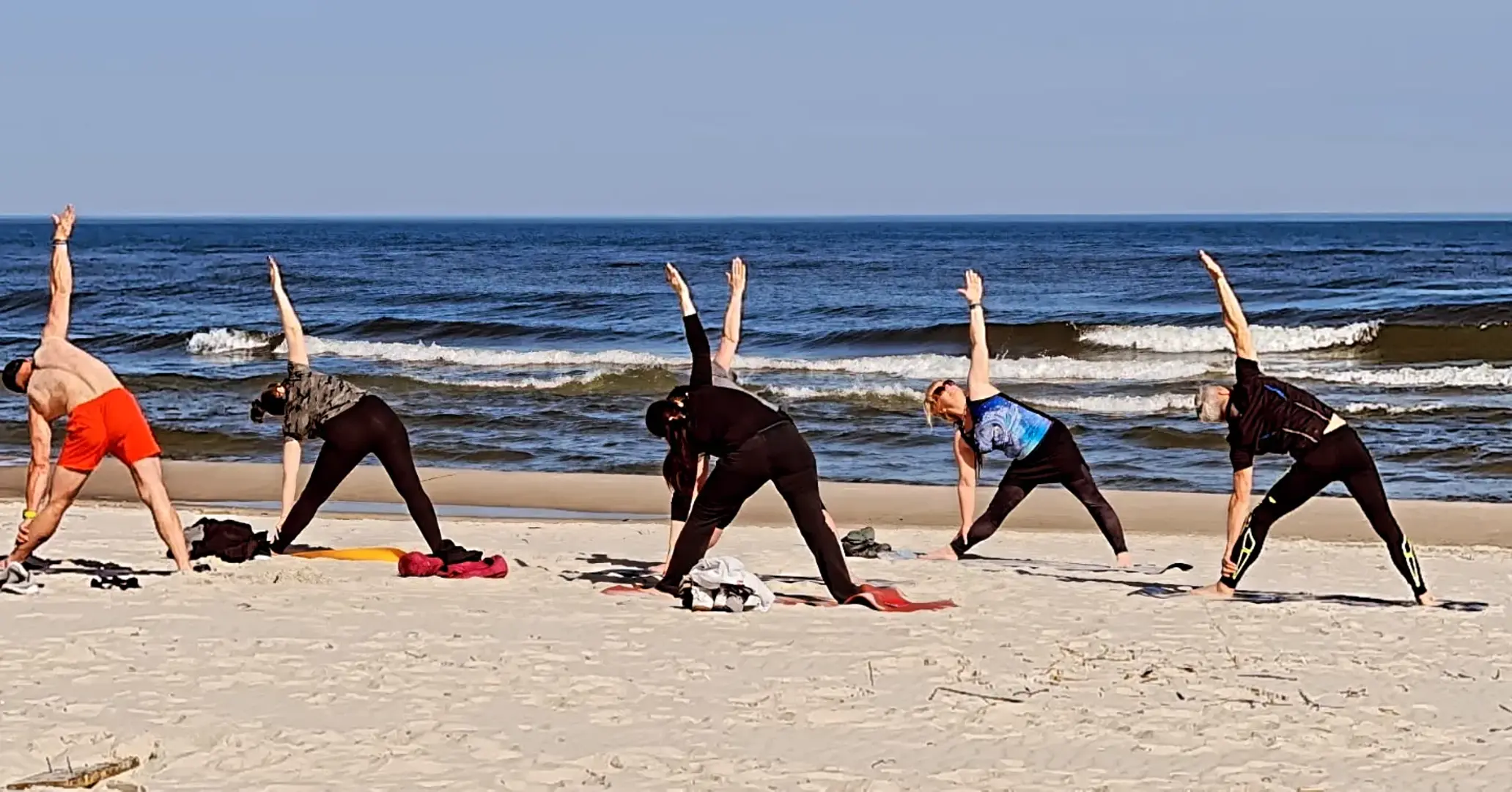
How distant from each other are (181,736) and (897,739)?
8.02 feet

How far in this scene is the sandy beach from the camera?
5.82m

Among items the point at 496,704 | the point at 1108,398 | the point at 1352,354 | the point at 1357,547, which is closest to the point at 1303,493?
the point at 1357,547

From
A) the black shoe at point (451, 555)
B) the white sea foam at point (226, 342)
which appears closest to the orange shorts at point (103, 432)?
the black shoe at point (451, 555)

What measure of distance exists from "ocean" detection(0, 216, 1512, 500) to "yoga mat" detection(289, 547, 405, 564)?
6.38 meters

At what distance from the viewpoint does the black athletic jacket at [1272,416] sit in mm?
8500

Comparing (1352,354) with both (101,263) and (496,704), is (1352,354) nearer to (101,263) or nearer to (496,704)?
(496,704)

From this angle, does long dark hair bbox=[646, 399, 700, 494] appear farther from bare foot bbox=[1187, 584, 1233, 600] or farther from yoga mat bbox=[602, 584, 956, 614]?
bare foot bbox=[1187, 584, 1233, 600]

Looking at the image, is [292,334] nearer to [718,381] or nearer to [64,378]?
[64,378]

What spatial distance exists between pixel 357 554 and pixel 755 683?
13.2 feet

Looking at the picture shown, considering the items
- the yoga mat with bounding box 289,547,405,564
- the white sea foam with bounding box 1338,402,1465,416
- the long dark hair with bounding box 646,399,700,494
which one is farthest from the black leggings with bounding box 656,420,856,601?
the white sea foam with bounding box 1338,402,1465,416

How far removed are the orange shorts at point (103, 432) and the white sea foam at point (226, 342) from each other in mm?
23951

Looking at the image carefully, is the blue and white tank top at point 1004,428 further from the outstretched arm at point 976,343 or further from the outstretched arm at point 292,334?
the outstretched arm at point 292,334

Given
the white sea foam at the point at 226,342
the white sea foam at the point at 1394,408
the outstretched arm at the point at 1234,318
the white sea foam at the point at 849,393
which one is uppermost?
the outstretched arm at the point at 1234,318

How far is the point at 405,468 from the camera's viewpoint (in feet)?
31.0
